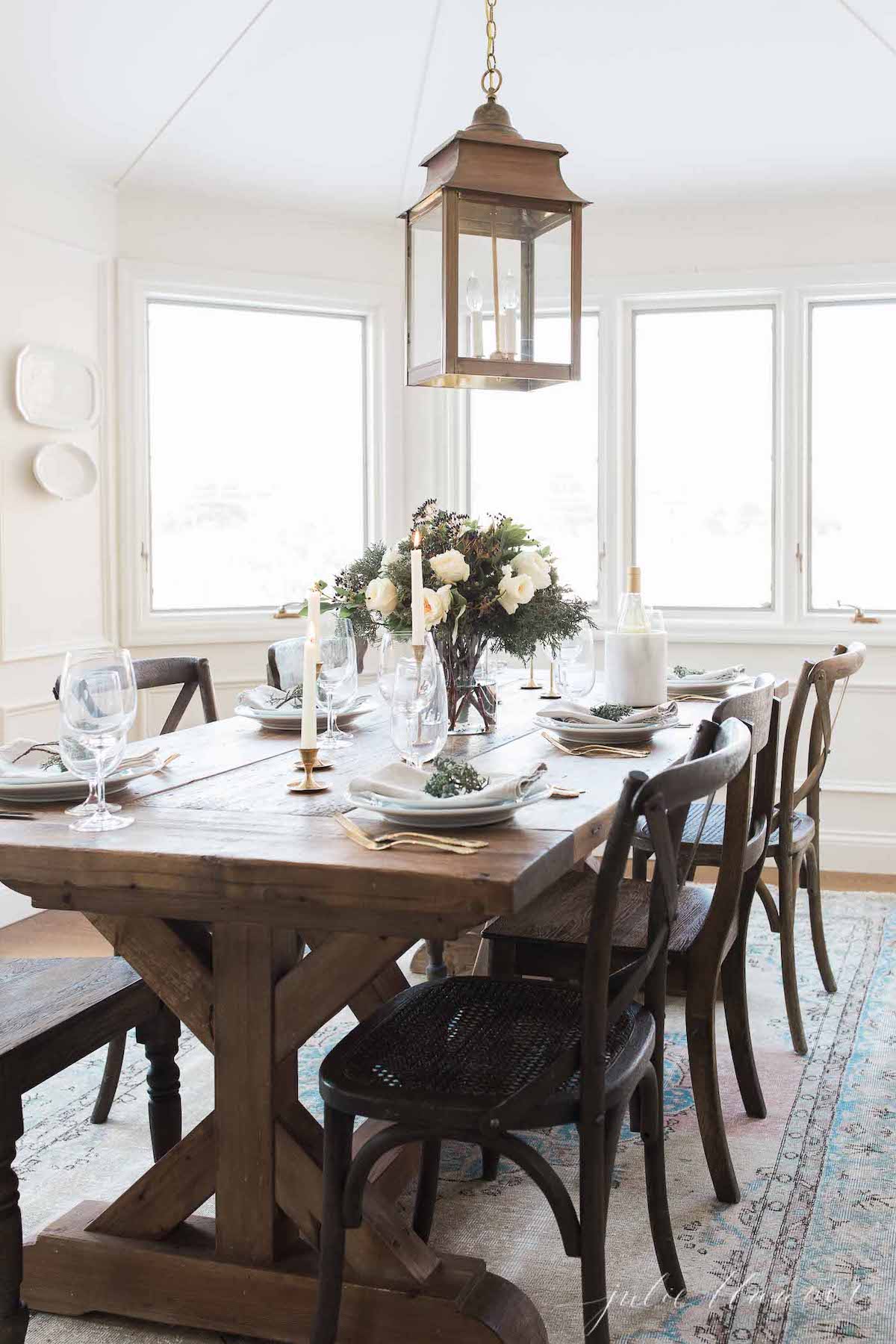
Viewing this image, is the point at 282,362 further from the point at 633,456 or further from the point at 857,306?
the point at 857,306

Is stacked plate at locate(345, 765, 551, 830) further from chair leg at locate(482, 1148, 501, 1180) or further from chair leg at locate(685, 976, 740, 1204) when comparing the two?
chair leg at locate(482, 1148, 501, 1180)

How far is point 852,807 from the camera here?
481 cm

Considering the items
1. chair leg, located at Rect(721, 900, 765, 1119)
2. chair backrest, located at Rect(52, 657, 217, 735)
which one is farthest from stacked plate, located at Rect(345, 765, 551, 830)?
chair backrest, located at Rect(52, 657, 217, 735)

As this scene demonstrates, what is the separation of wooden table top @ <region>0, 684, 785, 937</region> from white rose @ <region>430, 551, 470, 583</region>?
0.57m

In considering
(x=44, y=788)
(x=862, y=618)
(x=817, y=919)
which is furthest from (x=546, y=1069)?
(x=862, y=618)

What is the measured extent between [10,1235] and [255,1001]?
1.47 ft

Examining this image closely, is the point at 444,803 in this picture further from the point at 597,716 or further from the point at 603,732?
the point at 597,716

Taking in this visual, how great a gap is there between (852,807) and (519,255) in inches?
114

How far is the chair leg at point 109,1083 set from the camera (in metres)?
2.59

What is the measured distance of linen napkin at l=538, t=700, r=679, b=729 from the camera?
249 centimetres

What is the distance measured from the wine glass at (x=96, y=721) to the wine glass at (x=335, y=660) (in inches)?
20.2

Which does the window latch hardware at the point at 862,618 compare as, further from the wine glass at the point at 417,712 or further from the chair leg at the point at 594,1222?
the chair leg at the point at 594,1222

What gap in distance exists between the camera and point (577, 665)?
288 cm

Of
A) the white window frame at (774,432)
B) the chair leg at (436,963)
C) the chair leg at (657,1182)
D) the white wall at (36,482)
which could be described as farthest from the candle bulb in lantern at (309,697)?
the white window frame at (774,432)
